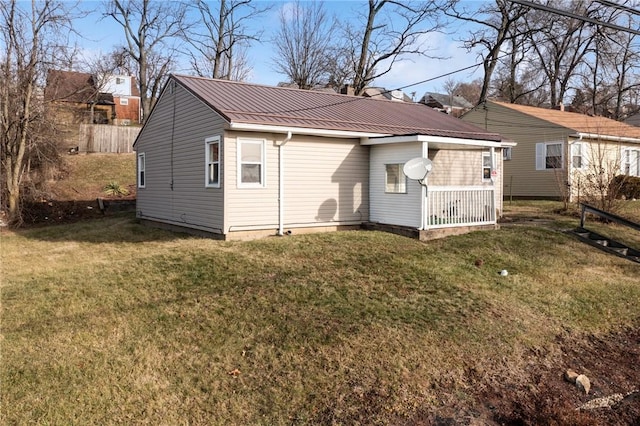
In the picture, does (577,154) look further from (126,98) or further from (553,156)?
(126,98)

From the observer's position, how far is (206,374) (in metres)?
5.01

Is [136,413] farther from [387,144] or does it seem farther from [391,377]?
[387,144]

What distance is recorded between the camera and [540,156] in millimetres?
21438

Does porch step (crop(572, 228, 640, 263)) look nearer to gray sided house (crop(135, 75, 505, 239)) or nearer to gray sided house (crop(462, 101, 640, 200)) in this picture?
gray sided house (crop(135, 75, 505, 239))

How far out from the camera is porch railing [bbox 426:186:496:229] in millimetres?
11219

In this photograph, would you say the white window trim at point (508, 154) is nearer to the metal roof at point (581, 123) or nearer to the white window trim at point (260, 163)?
the metal roof at point (581, 123)

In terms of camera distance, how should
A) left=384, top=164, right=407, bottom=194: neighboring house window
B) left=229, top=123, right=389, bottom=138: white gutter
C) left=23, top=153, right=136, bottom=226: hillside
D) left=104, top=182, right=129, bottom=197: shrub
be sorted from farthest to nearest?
left=104, top=182, right=129, bottom=197: shrub → left=23, top=153, right=136, bottom=226: hillside → left=384, top=164, right=407, bottom=194: neighboring house window → left=229, top=123, right=389, bottom=138: white gutter

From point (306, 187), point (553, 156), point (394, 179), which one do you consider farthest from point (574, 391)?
point (553, 156)

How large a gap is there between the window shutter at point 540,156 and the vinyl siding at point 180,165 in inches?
633

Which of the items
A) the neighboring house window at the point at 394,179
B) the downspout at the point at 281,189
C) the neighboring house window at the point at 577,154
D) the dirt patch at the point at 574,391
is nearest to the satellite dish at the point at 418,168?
the neighboring house window at the point at 394,179

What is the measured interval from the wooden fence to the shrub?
22.6 ft

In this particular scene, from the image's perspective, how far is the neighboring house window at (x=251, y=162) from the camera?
423 inches

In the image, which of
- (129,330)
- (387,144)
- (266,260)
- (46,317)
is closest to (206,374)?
(129,330)

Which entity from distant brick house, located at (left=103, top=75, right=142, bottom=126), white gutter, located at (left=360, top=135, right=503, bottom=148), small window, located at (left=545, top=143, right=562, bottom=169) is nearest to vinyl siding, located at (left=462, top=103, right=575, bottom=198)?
small window, located at (left=545, top=143, right=562, bottom=169)
